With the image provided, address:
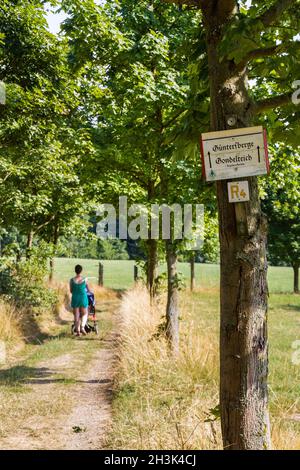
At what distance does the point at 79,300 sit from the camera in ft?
41.7

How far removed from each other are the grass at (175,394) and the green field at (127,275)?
22385mm

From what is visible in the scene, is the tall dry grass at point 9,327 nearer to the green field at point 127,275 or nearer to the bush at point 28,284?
the bush at point 28,284

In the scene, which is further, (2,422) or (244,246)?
(2,422)

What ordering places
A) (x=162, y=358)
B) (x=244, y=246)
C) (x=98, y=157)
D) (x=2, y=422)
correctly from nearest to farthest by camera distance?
(x=244, y=246) < (x=2, y=422) < (x=162, y=358) < (x=98, y=157)

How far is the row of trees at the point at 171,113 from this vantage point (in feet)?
9.75

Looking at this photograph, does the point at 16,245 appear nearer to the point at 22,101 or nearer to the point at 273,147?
the point at 22,101

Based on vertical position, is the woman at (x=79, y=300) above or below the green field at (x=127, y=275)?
above

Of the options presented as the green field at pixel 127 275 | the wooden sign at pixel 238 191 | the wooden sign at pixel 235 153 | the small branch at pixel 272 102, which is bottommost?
the green field at pixel 127 275

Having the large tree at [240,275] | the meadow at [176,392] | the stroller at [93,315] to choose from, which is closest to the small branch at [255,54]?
the large tree at [240,275]

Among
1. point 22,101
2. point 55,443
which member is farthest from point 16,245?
point 55,443

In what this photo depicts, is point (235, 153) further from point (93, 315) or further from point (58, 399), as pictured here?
point (93, 315)

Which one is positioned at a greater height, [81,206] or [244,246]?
[81,206]

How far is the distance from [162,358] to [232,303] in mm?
4965
